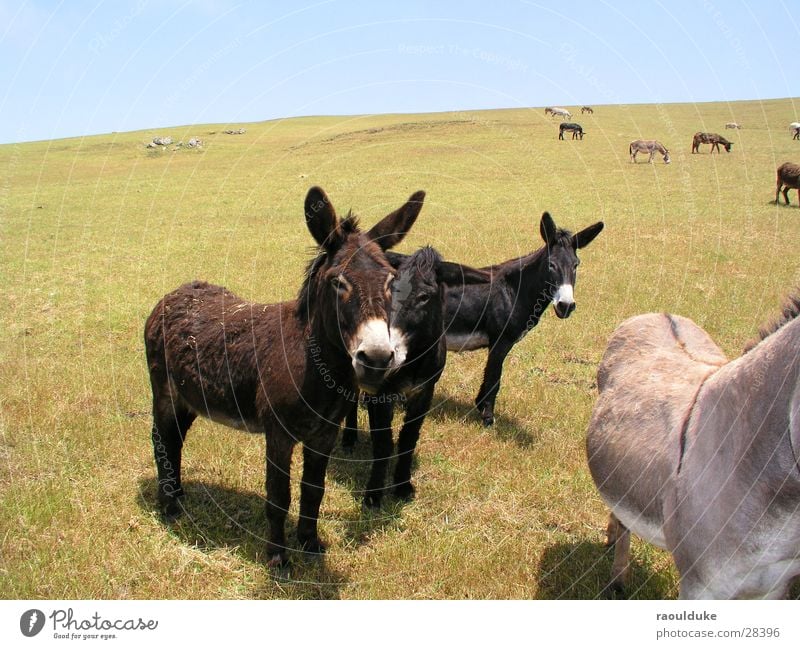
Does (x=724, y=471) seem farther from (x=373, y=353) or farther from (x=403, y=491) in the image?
(x=403, y=491)

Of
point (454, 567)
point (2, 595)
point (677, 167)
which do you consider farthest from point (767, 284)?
point (677, 167)

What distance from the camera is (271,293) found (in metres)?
14.8

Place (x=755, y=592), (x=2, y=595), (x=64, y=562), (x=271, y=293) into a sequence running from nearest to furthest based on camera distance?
1. (x=755, y=592)
2. (x=2, y=595)
3. (x=64, y=562)
4. (x=271, y=293)

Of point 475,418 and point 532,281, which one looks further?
point 532,281

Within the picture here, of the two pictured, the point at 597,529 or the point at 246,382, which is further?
the point at 597,529

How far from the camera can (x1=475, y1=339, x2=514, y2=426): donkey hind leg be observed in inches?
335

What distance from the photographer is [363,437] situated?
8.30 metres

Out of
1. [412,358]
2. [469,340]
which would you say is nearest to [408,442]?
[412,358]

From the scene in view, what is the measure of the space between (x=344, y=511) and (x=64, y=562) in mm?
2734

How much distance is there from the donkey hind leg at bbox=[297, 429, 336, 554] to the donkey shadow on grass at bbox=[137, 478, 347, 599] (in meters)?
0.13

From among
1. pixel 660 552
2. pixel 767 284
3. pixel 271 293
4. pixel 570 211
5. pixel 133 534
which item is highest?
pixel 570 211

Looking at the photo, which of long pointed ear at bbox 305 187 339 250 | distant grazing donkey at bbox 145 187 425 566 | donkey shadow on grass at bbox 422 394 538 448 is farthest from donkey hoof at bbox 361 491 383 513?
long pointed ear at bbox 305 187 339 250

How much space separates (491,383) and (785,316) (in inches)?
222

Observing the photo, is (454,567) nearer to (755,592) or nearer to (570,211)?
(755,592)
